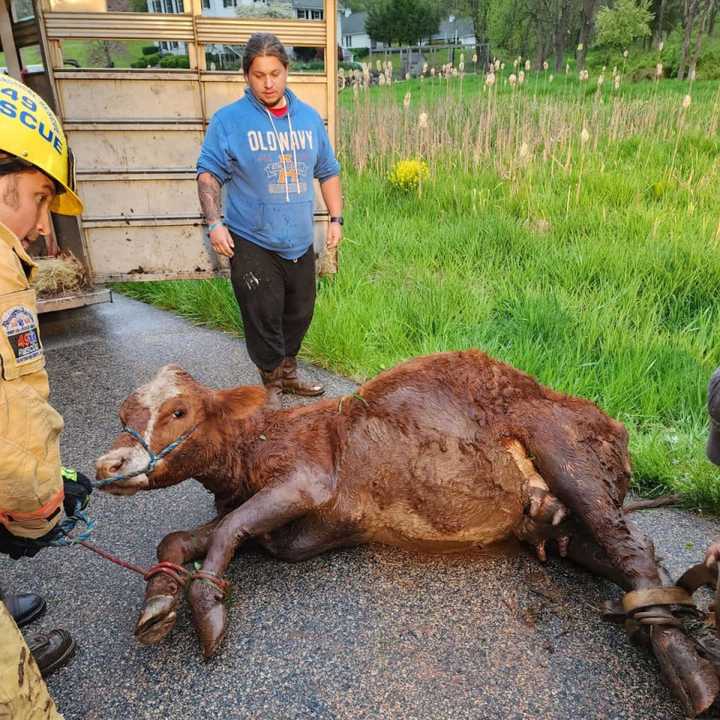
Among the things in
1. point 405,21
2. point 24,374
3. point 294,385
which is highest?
point 405,21

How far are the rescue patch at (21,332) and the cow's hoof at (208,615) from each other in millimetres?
1025

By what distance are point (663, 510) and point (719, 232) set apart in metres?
3.53

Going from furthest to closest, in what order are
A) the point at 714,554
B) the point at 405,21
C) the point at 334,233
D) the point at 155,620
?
the point at 405,21 → the point at 334,233 → the point at 155,620 → the point at 714,554

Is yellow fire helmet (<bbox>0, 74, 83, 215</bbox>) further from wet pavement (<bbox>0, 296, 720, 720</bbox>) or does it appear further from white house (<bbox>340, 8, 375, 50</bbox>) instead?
white house (<bbox>340, 8, 375, 50</bbox>)

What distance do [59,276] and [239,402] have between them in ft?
11.5

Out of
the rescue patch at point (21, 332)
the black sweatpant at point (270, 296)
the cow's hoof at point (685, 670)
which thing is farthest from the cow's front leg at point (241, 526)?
the black sweatpant at point (270, 296)

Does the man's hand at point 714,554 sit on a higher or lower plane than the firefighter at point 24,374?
lower

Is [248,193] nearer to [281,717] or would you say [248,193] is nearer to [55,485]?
[55,485]

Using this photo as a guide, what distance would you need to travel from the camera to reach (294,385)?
14.6ft

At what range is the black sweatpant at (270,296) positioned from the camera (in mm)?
3908

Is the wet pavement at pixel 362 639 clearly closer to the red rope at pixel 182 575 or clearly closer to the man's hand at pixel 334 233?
the red rope at pixel 182 575

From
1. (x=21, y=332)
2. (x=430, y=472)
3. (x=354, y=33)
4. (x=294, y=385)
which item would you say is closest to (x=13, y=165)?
(x=21, y=332)

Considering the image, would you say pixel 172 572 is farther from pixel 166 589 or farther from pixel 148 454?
pixel 148 454

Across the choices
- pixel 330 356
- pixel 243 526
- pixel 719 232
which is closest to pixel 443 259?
pixel 330 356
